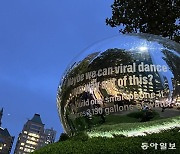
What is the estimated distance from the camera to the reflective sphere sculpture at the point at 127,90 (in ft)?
18.4

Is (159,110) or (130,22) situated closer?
(159,110)

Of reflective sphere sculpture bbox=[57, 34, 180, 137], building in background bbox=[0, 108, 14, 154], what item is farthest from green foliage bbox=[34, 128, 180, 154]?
building in background bbox=[0, 108, 14, 154]

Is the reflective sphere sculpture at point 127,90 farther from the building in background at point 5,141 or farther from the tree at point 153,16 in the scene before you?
the building in background at point 5,141

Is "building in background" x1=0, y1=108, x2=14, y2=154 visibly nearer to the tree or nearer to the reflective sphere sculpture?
the tree

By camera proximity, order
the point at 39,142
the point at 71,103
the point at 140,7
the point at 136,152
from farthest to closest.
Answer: the point at 39,142, the point at 140,7, the point at 71,103, the point at 136,152

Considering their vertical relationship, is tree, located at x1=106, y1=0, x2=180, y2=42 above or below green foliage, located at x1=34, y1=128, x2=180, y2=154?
above

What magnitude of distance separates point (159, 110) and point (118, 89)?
21.9 inches

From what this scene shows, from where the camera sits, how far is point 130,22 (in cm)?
1722

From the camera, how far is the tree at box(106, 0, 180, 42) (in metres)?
16.7

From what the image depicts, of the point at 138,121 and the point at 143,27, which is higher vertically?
the point at 143,27

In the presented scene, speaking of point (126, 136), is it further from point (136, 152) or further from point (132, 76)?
point (132, 76)

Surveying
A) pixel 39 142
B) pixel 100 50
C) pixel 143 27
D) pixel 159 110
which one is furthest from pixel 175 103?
pixel 39 142

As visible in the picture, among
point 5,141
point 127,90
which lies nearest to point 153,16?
point 127,90

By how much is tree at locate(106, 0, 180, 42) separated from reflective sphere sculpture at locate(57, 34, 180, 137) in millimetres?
10574
